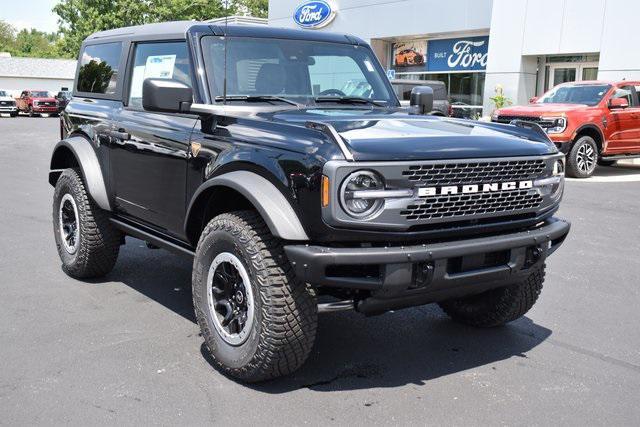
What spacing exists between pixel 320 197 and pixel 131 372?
59.8 inches

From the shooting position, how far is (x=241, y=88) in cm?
438

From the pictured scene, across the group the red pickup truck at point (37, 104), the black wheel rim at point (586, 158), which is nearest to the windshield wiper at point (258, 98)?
the black wheel rim at point (586, 158)

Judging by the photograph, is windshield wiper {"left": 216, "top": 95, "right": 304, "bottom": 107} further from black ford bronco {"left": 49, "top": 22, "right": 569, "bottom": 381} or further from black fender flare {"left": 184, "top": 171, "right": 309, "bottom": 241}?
black fender flare {"left": 184, "top": 171, "right": 309, "bottom": 241}

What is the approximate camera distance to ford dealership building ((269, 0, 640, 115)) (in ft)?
67.8

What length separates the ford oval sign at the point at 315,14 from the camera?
30328 millimetres

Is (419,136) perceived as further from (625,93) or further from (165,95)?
(625,93)

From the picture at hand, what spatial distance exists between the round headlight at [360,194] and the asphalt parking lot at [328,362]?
100 cm

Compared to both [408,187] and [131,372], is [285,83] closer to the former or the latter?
[408,187]

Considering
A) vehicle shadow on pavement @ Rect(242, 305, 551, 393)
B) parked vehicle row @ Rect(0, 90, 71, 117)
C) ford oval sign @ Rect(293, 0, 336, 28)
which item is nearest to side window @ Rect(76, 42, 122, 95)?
vehicle shadow on pavement @ Rect(242, 305, 551, 393)

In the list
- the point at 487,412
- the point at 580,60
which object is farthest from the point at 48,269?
the point at 580,60

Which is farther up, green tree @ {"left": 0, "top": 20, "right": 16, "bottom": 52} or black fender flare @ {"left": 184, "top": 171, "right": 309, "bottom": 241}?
green tree @ {"left": 0, "top": 20, "right": 16, "bottom": 52}

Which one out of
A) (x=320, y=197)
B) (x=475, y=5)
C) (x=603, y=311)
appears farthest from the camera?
(x=475, y=5)

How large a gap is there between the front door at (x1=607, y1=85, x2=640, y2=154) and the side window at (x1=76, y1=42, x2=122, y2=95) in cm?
1086

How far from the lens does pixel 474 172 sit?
11.6 feet
